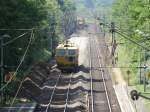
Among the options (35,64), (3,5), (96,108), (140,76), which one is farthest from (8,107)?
(35,64)

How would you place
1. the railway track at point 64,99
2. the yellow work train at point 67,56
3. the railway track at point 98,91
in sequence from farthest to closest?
the yellow work train at point 67,56
the railway track at point 98,91
the railway track at point 64,99

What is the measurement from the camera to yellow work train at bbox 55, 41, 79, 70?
55344mm

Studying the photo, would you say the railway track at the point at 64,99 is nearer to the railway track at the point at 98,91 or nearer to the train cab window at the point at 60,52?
the railway track at the point at 98,91

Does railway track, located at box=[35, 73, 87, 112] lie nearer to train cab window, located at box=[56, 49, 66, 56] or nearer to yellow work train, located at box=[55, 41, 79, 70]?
yellow work train, located at box=[55, 41, 79, 70]

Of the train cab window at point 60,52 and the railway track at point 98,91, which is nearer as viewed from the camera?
the railway track at point 98,91

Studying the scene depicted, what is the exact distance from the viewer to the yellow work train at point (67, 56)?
182 feet

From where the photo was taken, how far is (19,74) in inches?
1908

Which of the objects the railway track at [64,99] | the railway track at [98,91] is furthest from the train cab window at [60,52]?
the railway track at [98,91]

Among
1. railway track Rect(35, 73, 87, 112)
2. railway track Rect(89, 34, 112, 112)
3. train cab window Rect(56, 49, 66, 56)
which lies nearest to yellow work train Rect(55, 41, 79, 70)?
train cab window Rect(56, 49, 66, 56)

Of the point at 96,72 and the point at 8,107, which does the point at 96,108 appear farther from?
the point at 96,72

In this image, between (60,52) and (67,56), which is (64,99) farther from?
(60,52)

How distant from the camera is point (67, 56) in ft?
182

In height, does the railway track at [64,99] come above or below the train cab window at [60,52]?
below

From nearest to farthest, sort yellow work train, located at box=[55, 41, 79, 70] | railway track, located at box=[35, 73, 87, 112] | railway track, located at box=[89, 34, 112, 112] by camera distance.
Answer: railway track, located at box=[35, 73, 87, 112]
railway track, located at box=[89, 34, 112, 112]
yellow work train, located at box=[55, 41, 79, 70]
